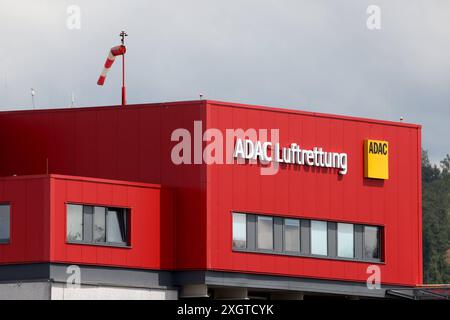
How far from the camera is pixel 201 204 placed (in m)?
69.6

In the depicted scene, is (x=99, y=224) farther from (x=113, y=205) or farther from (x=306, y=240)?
(x=306, y=240)

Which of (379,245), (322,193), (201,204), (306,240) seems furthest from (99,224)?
(379,245)

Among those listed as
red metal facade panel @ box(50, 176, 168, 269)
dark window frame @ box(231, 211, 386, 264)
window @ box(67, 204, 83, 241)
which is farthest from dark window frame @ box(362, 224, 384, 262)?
window @ box(67, 204, 83, 241)

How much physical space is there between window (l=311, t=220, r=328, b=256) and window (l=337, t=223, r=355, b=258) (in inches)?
31.2

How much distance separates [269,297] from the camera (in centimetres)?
7488

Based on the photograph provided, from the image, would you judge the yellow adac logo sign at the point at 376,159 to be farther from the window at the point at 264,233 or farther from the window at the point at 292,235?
the window at the point at 264,233

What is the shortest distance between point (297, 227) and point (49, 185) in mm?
12485

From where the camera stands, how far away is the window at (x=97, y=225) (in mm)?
66625

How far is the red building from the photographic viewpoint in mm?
66375

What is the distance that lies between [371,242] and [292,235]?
15.7 ft
